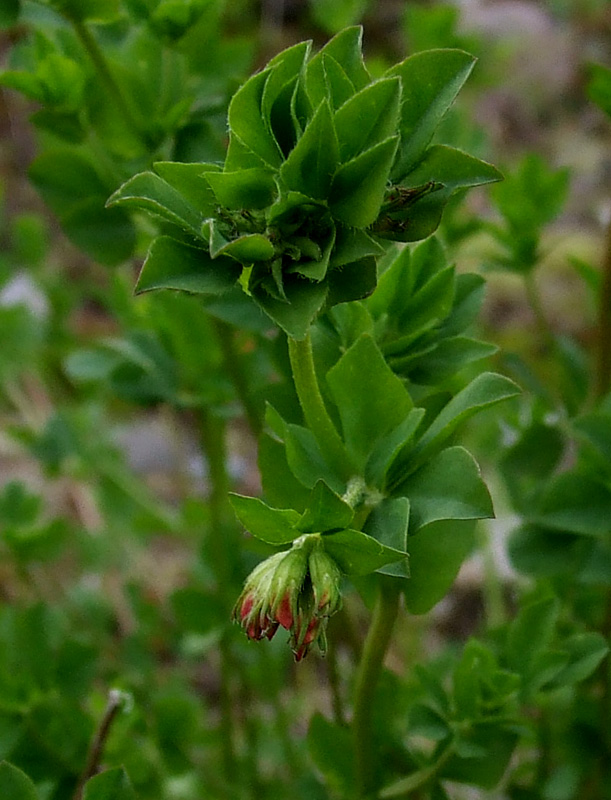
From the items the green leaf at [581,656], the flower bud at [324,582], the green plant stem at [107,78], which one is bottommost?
the green leaf at [581,656]

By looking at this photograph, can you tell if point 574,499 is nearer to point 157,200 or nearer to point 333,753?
point 333,753

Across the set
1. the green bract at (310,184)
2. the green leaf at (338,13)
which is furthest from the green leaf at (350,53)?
the green leaf at (338,13)

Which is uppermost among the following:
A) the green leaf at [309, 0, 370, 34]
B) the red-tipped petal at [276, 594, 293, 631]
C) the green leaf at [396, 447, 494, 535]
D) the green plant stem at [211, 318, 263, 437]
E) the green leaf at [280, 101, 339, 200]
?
the green leaf at [280, 101, 339, 200]

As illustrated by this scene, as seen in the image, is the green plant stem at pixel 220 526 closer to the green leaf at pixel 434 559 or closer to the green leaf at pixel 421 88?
the green leaf at pixel 434 559

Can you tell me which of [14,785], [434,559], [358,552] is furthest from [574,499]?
[14,785]

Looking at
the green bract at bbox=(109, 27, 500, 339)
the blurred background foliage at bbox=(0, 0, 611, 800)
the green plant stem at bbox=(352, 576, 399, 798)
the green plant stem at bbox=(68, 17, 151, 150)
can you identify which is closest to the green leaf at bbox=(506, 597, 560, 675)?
the blurred background foliage at bbox=(0, 0, 611, 800)

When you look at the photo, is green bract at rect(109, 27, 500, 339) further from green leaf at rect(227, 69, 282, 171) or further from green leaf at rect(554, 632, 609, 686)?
green leaf at rect(554, 632, 609, 686)

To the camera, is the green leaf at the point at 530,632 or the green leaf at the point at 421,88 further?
the green leaf at the point at 530,632
